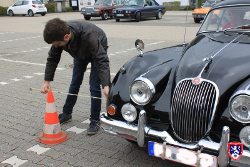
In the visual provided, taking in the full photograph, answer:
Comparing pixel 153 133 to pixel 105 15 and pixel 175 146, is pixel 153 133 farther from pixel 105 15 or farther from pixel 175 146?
pixel 105 15

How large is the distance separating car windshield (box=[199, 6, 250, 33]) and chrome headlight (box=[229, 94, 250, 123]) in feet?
5.76

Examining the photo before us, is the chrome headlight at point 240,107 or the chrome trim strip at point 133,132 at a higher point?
the chrome headlight at point 240,107

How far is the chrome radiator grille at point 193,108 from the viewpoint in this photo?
2.77 m

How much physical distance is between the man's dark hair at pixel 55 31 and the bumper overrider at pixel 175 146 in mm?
1090

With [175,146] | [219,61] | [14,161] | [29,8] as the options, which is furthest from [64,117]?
[29,8]

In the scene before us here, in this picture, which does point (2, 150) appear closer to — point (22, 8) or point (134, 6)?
point (134, 6)

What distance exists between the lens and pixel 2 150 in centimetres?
385

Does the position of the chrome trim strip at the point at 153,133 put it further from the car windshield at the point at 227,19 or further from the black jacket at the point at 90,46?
the car windshield at the point at 227,19

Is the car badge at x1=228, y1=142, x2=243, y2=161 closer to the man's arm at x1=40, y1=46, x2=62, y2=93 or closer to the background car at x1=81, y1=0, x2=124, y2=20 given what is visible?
the man's arm at x1=40, y1=46, x2=62, y2=93

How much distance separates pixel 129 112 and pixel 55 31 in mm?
1225

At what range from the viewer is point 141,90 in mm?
3186

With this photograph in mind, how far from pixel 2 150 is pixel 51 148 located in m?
0.60

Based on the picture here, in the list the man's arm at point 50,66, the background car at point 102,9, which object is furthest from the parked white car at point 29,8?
the man's arm at point 50,66

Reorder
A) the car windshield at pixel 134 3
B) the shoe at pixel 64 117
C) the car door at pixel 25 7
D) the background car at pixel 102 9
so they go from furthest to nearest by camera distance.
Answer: the car door at pixel 25 7 → the background car at pixel 102 9 → the car windshield at pixel 134 3 → the shoe at pixel 64 117
